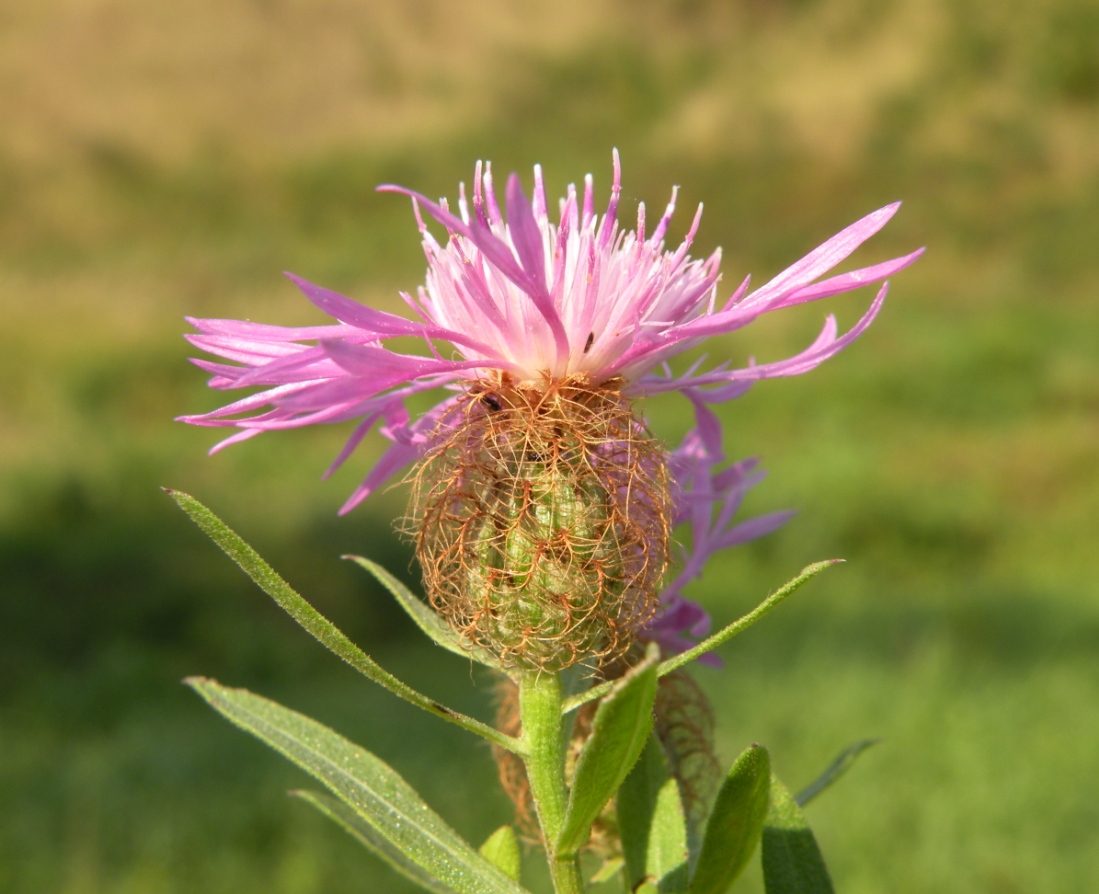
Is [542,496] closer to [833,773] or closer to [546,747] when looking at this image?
[546,747]

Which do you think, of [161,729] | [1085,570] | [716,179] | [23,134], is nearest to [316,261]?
[23,134]

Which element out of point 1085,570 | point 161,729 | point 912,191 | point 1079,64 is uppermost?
point 1079,64

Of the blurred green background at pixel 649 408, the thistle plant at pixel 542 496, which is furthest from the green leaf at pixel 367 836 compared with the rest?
the blurred green background at pixel 649 408

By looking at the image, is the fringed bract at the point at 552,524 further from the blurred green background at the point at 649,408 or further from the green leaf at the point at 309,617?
the blurred green background at the point at 649,408

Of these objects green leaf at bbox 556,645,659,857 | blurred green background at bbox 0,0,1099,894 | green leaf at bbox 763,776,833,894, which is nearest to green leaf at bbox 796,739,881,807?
green leaf at bbox 763,776,833,894

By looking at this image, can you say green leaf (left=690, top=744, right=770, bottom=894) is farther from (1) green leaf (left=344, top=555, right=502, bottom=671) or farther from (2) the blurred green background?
(2) the blurred green background

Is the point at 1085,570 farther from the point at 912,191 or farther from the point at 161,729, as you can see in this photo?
the point at 161,729

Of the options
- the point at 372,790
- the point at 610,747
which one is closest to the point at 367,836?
the point at 372,790
